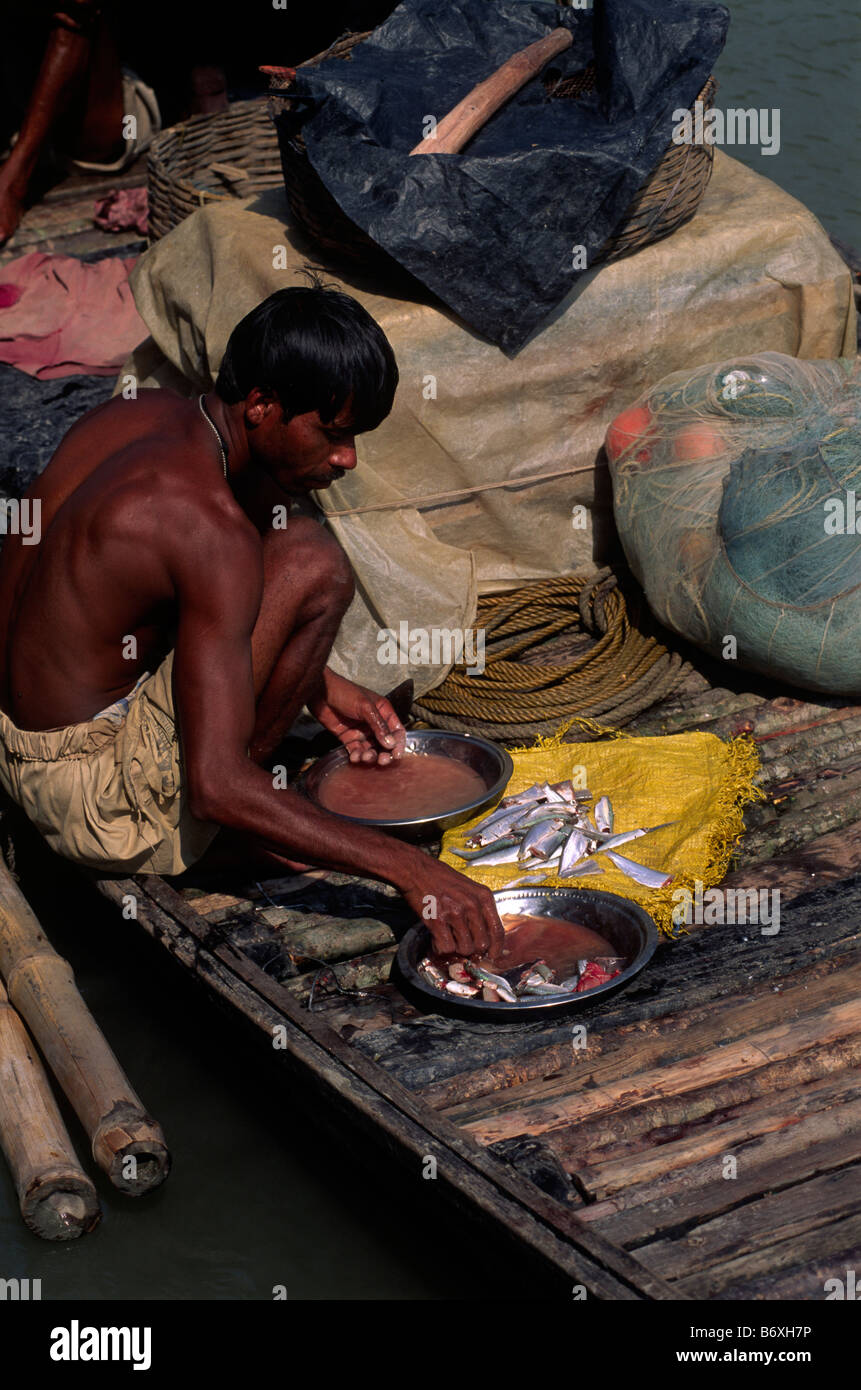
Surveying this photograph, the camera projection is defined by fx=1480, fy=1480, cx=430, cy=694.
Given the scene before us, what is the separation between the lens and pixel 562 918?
3807mm

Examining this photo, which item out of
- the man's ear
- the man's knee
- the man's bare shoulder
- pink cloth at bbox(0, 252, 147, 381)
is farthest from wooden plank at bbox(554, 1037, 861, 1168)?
pink cloth at bbox(0, 252, 147, 381)

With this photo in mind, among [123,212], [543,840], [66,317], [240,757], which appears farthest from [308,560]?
[123,212]

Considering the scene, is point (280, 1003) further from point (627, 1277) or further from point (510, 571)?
point (510, 571)

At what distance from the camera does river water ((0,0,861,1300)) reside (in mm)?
3547

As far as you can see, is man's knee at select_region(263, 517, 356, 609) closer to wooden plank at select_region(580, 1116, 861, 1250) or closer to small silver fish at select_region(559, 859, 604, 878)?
small silver fish at select_region(559, 859, 604, 878)

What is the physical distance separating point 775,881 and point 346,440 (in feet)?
5.53

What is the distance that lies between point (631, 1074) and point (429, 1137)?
527 millimetres

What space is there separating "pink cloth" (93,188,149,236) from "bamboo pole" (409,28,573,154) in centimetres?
295

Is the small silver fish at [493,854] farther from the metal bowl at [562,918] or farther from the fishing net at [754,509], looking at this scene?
the fishing net at [754,509]

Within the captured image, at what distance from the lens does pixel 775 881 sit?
4.03 metres

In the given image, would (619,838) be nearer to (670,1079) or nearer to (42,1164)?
(670,1079)

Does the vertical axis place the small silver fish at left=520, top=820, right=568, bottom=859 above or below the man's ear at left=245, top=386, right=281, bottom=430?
below

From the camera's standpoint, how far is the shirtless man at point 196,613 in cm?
332

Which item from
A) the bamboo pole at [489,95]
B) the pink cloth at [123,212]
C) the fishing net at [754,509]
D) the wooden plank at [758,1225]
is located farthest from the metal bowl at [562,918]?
the pink cloth at [123,212]
